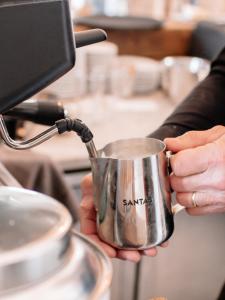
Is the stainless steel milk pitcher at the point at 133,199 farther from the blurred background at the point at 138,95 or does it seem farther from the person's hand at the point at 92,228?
the blurred background at the point at 138,95

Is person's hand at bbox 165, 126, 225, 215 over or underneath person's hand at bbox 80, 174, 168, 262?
over

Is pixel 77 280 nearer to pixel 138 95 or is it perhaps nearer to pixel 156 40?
pixel 138 95

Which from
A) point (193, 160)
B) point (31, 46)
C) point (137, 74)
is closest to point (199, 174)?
point (193, 160)

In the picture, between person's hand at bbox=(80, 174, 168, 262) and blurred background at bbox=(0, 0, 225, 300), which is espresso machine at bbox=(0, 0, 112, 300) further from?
blurred background at bbox=(0, 0, 225, 300)

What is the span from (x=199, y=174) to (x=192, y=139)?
52mm

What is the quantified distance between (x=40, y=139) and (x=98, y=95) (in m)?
1.00

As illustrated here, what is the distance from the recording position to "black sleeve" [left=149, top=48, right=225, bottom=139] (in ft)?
2.24

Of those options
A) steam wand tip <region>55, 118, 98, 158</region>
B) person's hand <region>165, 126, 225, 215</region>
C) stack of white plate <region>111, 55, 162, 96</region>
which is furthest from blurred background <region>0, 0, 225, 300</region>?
steam wand tip <region>55, 118, 98, 158</region>

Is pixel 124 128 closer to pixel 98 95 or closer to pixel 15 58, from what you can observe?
pixel 98 95

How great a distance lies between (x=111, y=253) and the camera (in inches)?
19.4

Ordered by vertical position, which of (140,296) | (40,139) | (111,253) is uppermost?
(40,139)

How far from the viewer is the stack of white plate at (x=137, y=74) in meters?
1.49

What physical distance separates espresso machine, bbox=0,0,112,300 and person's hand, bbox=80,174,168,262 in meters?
0.12

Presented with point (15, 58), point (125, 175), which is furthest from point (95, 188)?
point (15, 58)
